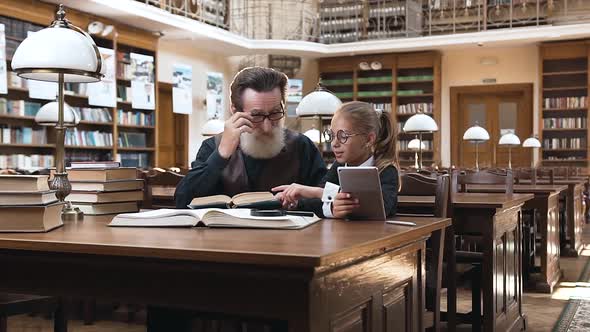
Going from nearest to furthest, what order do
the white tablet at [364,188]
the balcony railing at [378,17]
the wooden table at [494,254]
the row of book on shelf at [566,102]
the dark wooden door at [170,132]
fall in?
the white tablet at [364,188] < the wooden table at [494,254] < the dark wooden door at [170,132] < the row of book on shelf at [566,102] < the balcony railing at [378,17]

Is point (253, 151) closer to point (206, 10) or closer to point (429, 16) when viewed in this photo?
point (206, 10)

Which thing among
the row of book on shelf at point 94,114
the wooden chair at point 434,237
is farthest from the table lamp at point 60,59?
the row of book on shelf at point 94,114

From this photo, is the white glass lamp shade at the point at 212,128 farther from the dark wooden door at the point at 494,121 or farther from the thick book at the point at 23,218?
the thick book at the point at 23,218

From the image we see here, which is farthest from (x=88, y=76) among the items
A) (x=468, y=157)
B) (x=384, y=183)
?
(x=468, y=157)

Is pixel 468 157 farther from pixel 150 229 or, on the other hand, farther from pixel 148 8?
Answer: pixel 150 229

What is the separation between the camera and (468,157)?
1398 cm

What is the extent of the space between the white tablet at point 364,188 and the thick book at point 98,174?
0.84m

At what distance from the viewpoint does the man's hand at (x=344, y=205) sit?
2051mm

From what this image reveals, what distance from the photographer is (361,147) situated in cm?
233

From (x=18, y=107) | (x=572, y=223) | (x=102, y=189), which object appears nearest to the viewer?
(x=102, y=189)

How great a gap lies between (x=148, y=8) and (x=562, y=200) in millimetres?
6082

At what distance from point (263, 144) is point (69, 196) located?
694 mm

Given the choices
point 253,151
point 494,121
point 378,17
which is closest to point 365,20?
point 378,17

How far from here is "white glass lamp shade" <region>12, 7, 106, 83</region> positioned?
2252mm
